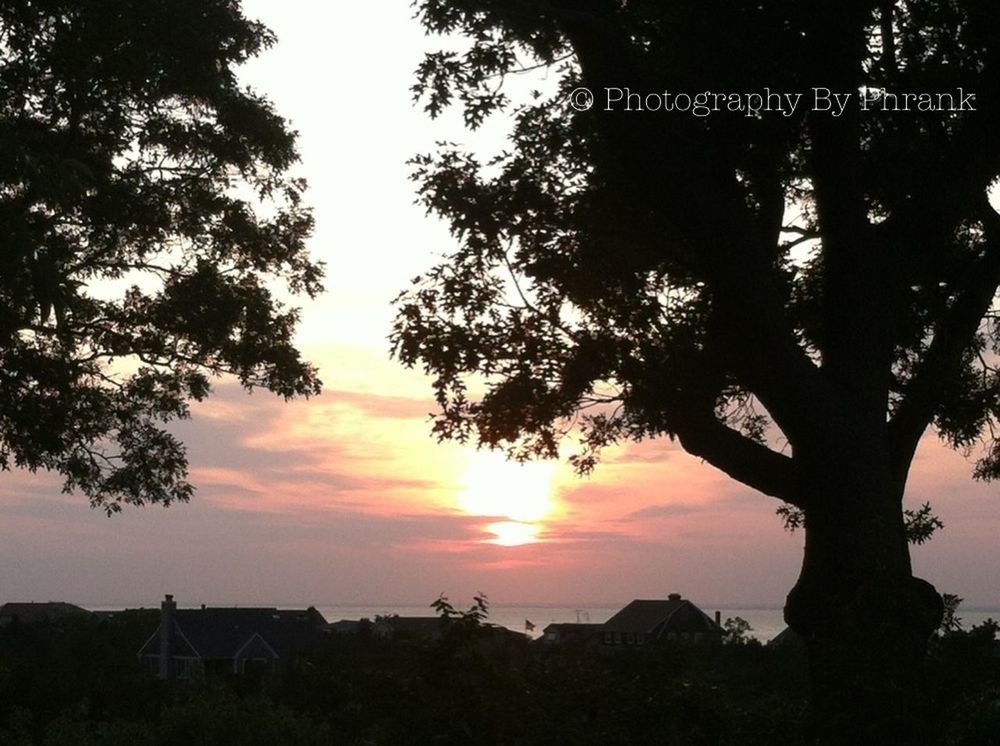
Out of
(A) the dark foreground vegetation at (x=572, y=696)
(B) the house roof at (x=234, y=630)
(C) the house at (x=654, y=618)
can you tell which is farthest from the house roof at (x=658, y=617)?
(A) the dark foreground vegetation at (x=572, y=696)

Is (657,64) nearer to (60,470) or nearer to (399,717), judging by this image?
(399,717)

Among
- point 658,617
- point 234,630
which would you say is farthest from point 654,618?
point 234,630

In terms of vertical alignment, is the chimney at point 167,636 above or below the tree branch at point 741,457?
below

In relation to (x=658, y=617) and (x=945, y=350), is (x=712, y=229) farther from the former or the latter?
(x=658, y=617)

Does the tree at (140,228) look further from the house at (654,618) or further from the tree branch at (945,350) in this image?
the house at (654,618)

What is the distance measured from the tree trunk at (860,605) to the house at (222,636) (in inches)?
2980

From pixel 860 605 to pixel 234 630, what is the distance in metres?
86.3

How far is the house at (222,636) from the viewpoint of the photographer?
87750 millimetres

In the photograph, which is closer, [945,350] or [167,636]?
[945,350]

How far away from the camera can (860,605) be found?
9.63 metres

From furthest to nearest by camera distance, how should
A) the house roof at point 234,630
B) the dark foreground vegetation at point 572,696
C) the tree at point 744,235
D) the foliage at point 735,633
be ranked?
the house roof at point 234,630 < the foliage at point 735,633 < the tree at point 744,235 < the dark foreground vegetation at point 572,696

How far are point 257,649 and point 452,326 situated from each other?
77.6 meters

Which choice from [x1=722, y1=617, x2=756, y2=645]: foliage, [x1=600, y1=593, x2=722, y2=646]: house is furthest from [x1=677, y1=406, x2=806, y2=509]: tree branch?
[x1=600, y1=593, x2=722, y2=646]: house

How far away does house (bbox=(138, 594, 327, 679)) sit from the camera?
87.8m
